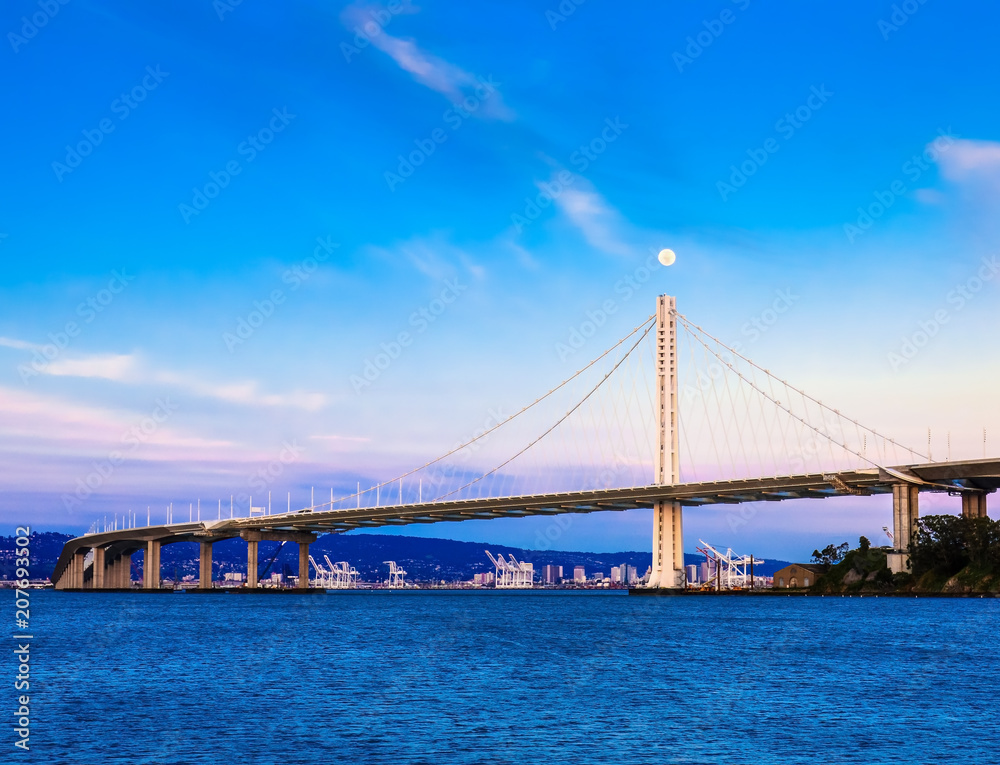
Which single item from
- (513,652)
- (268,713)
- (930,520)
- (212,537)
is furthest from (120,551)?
(268,713)

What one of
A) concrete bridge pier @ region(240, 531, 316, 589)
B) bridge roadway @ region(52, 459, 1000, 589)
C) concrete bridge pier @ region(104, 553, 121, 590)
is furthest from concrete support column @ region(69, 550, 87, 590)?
concrete bridge pier @ region(240, 531, 316, 589)

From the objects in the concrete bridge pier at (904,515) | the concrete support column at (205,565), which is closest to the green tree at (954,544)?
the concrete bridge pier at (904,515)

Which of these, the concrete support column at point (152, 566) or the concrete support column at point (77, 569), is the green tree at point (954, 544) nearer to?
the concrete support column at point (152, 566)

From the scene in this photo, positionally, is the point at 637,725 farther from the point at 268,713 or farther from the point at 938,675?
the point at 938,675

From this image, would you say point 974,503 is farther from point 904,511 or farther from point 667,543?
point 667,543

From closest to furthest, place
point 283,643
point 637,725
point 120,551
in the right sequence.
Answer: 1. point 637,725
2. point 283,643
3. point 120,551
